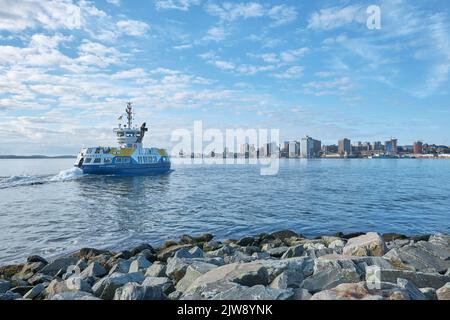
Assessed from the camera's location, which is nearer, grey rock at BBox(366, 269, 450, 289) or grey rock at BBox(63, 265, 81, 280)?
grey rock at BBox(366, 269, 450, 289)

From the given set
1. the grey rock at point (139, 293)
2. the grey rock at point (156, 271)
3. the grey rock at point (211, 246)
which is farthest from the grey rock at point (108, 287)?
the grey rock at point (211, 246)

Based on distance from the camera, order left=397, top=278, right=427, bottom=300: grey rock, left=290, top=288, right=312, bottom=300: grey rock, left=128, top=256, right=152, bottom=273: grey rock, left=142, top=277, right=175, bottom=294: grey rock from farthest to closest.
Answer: left=128, top=256, right=152, bottom=273: grey rock < left=142, top=277, right=175, bottom=294: grey rock < left=290, top=288, right=312, bottom=300: grey rock < left=397, top=278, right=427, bottom=300: grey rock

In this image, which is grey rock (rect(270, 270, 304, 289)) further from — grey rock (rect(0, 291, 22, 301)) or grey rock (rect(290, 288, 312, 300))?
grey rock (rect(0, 291, 22, 301))

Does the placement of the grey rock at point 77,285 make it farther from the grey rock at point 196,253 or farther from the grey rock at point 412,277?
the grey rock at point 412,277

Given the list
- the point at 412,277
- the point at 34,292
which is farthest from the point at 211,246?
the point at 412,277

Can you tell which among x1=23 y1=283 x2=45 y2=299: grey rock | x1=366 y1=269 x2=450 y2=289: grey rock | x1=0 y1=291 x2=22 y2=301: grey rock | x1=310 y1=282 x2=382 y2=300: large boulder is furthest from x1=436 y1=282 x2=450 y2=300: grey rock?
x1=0 y1=291 x2=22 y2=301: grey rock

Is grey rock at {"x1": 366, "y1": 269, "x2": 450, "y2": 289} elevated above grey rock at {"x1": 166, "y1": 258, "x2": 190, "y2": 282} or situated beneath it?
elevated above

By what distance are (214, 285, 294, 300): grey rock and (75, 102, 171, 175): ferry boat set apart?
150 ft

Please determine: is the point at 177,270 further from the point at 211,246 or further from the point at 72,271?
the point at 211,246

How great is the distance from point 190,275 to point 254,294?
186 centimetres

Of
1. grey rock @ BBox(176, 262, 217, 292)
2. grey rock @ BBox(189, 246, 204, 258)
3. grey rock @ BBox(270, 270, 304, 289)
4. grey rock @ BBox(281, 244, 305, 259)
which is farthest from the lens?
grey rock @ BBox(189, 246, 204, 258)

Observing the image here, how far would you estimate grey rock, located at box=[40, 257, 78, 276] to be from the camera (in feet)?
28.1

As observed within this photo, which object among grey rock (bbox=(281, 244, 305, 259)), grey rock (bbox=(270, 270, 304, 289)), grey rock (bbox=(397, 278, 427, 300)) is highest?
grey rock (bbox=(397, 278, 427, 300))

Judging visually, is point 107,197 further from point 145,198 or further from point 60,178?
point 60,178
